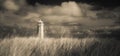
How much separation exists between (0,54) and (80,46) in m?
1.73

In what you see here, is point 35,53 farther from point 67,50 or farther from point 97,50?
point 97,50

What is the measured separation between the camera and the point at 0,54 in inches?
264

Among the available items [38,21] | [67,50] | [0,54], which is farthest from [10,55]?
[38,21]

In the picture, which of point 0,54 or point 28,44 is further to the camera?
point 28,44

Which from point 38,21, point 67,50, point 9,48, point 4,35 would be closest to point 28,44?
point 9,48

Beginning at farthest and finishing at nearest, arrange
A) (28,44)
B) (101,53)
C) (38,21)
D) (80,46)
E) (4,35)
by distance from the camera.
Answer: (38,21)
(4,35)
(28,44)
(80,46)
(101,53)

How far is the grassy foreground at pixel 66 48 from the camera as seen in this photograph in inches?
253

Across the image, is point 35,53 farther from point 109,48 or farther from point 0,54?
point 109,48

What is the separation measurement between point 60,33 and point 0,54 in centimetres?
276

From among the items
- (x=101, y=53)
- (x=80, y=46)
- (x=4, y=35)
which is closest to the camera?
(x=101, y=53)

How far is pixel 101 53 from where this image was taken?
20.9 ft

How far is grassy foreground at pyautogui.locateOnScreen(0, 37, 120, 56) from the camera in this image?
253 inches

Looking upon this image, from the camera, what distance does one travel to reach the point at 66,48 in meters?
6.82

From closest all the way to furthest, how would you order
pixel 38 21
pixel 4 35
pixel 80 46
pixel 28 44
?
1. pixel 80 46
2. pixel 28 44
3. pixel 4 35
4. pixel 38 21
